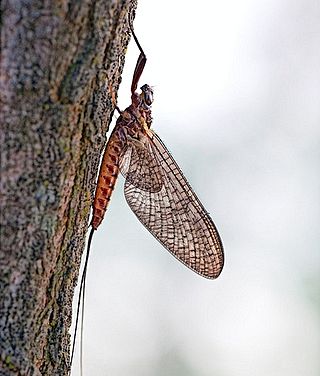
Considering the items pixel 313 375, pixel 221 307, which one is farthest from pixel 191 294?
pixel 313 375

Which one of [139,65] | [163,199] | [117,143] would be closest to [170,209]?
[163,199]

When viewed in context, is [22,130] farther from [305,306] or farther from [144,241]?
[305,306]

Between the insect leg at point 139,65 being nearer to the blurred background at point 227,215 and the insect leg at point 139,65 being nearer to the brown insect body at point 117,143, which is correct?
the brown insect body at point 117,143

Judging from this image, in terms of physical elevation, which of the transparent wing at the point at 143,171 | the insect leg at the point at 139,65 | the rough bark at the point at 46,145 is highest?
the insect leg at the point at 139,65

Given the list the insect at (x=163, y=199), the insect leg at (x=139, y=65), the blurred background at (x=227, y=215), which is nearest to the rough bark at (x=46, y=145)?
the insect leg at (x=139, y=65)

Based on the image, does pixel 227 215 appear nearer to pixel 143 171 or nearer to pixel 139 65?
pixel 143 171

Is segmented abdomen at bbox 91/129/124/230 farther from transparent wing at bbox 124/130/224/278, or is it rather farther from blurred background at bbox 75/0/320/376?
blurred background at bbox 75/0/320/376

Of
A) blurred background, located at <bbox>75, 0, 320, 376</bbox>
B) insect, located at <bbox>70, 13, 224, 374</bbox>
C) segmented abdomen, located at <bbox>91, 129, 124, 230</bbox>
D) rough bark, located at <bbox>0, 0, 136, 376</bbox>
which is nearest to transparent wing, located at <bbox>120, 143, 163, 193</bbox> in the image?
insect, located at <bbox>70, 13, 224, 374</bbox>
